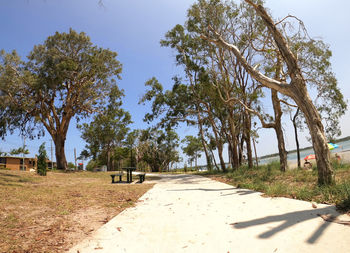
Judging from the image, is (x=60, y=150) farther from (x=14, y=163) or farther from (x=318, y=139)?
(x=318, y=139)

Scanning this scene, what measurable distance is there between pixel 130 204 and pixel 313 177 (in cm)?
538

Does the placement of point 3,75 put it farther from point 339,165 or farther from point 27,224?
point 339,165

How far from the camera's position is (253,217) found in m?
3.51

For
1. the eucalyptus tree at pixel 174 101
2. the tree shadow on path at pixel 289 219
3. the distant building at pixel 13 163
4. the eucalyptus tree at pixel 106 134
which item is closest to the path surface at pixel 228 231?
the tree shadow on path at pixel 289 219

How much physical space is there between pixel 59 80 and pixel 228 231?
1949 cm

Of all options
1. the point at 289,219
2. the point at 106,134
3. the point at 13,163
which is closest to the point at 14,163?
the point at 13,163

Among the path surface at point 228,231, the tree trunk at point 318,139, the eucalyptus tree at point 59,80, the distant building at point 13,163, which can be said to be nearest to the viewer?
the path surface at point 228,231

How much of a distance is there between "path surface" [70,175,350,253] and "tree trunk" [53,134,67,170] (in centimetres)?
1966

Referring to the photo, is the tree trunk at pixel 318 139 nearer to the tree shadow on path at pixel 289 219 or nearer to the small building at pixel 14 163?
the tree shadow on path at pixel 289 219

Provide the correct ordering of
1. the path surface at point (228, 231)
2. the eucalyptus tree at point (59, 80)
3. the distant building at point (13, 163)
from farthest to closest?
the distant building at point (13, 163) → the eucalyptus tree at point (59, 80) → the path surface at point (228, 231)

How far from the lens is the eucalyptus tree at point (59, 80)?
18.2 meters

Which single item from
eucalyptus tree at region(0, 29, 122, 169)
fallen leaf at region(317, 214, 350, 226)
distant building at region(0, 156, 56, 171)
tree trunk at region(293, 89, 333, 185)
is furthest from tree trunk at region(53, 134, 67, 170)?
fallen leaf at region(317, 214, 350, 226)

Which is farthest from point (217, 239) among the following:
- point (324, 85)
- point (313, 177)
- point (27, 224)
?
point (324, 85)

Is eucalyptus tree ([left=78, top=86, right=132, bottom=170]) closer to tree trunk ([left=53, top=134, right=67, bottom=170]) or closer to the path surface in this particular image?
tree trunk ([left=53, top=134, right=67, bottom=170])
